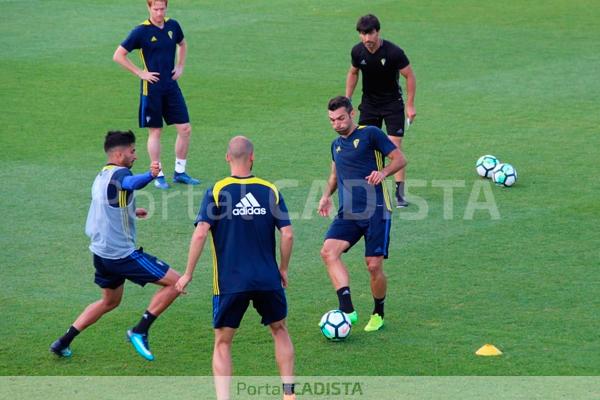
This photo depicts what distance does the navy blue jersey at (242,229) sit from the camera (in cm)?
786

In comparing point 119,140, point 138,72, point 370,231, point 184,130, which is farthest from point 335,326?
point 138,72

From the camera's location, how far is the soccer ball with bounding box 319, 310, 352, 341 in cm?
922

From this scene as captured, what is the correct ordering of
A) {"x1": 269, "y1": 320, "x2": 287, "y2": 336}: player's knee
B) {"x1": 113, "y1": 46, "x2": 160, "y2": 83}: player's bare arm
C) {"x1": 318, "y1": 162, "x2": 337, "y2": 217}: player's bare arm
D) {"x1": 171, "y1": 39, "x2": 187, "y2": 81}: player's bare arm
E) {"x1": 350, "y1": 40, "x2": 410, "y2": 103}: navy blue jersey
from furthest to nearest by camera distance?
1. {"x1": 171, "y1": 39, "x2": 187, "y2": 81}: player's bare arm
2. {"x1": 113, "y1": 46, "x2": 160, "y2": 83}: player's bare arm
3. {"x1": 350, "y1": 40, "x2": 410, "y2": 103}: navy blue jersey
4. {"x1": 318, "y1": 162, "x2": 337, "y2": 217}: player's bare arm
5. {"x1": 269, "y1": 320, "x2": 287, "y2": 336}: player's knee

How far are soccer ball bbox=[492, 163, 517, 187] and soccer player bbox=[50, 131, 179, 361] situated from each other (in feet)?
19.6

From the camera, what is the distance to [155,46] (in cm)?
1405

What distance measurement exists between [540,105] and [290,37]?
7083 mm

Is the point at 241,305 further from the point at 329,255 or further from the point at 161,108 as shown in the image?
the point at 161,108

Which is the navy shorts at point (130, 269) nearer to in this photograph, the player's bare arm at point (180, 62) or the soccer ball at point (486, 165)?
the player's bare arm at point (180, 62)

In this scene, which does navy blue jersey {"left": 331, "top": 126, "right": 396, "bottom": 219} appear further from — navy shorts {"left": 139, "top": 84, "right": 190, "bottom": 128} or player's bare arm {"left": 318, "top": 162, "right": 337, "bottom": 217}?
navy shorts {"left": 139, "top": 84, "right": 190, "bottom": 128}

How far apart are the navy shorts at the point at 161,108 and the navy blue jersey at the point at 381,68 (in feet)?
7.98

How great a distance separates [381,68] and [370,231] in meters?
4.02

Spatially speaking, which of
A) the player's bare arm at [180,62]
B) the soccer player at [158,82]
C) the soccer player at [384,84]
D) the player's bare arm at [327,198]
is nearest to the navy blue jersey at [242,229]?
the player's bare arm at [327,198]

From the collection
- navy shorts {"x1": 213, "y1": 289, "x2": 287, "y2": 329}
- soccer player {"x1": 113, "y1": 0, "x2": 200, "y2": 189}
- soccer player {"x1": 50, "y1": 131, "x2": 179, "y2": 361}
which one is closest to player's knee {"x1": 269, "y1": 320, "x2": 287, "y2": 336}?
navy shorts {"x1": 213, "y1": 289, "x2": 287, "y2": 329}
